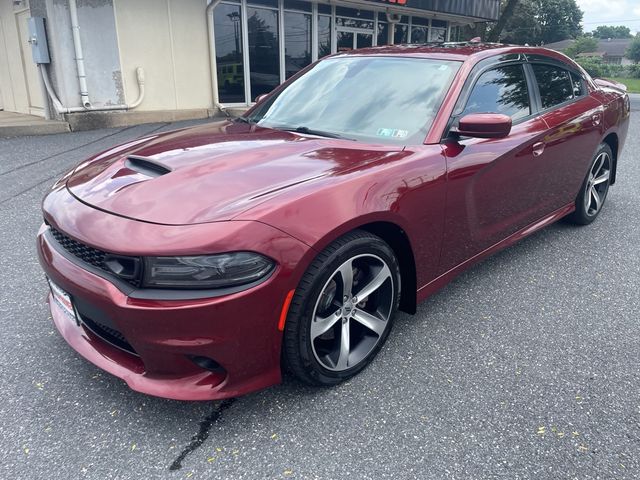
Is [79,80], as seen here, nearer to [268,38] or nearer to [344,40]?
[268,38]

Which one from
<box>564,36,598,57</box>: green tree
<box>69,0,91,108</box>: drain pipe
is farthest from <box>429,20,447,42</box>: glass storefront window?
<box>564,36,598,57</box>: green tree

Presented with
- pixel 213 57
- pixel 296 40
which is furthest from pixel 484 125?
pixel 296 40

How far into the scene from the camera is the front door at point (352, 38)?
14.8 m

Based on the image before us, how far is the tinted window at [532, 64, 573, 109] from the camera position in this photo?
3.73 metres

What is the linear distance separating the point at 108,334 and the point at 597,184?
436 cm

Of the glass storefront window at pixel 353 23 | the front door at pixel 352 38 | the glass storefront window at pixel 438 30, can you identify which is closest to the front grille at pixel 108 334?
the front door at pixel 352 38

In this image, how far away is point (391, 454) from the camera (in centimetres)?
203

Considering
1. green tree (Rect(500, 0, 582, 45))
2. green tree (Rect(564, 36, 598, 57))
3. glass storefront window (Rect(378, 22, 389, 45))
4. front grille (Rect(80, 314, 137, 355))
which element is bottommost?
front grille (Rect(80, 314, 137, 355))

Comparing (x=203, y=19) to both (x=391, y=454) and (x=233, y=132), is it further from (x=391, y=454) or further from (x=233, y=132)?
(x=391, y=454)

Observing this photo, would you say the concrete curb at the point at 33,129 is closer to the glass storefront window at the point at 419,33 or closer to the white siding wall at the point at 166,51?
the white siding wall at the point at 166,51

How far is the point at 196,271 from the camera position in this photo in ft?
6.21

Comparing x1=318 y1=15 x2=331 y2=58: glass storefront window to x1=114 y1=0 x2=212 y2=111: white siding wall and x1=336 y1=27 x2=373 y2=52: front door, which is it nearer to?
x1=336 y1=27 x2=373 y2=52: front door

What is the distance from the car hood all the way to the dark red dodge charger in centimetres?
1

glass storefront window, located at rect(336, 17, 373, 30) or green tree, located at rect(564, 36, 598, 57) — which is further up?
green tree, located at rect(564, 36, 598, 57)
